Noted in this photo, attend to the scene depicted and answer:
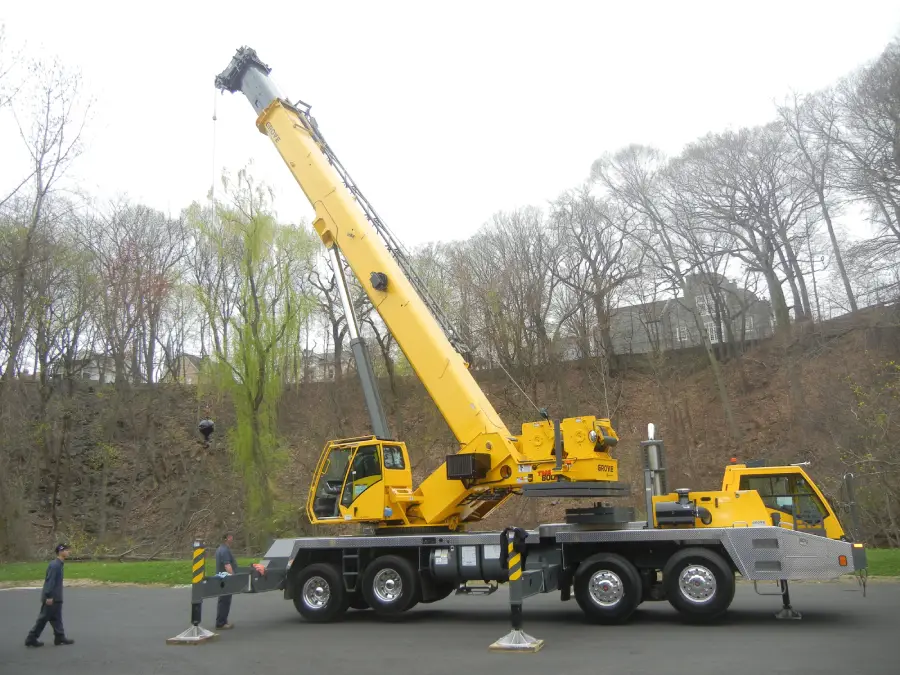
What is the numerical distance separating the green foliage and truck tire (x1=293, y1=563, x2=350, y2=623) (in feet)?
54.2

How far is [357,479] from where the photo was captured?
45.0 feet

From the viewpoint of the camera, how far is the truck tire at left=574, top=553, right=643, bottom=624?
11.7 meters

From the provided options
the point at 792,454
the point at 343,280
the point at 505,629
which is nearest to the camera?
the point at 505,629

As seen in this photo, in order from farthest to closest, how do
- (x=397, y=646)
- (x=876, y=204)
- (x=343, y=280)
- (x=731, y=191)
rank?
(x=731, y=191) → (x=876, y=204) → (x=343, y=280) → (x=397, y=646)

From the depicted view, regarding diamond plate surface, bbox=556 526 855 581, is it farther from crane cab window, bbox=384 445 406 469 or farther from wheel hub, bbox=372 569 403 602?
crane cab window, bbox=384 445 406 469

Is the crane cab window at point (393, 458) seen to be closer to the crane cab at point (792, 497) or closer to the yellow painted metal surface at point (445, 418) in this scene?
the yellow painted metal surface at point (445, 418)

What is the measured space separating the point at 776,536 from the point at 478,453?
480cm

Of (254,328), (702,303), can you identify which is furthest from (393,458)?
(702,303)

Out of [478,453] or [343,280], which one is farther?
[343,280]

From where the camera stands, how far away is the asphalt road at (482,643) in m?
8.68

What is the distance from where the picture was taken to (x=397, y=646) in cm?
1048

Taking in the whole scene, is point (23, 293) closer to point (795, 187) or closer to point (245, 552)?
point (245, 552)

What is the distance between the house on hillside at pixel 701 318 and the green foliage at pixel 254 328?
17451 mm

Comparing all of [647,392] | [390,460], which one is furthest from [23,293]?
[647,392]
